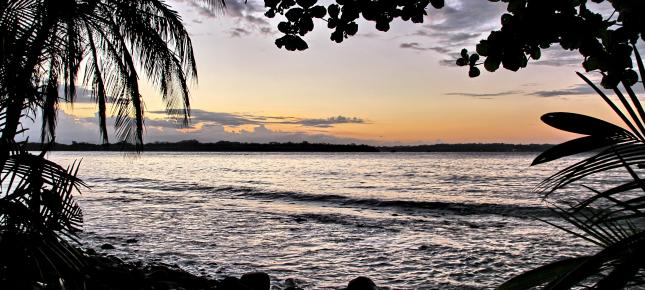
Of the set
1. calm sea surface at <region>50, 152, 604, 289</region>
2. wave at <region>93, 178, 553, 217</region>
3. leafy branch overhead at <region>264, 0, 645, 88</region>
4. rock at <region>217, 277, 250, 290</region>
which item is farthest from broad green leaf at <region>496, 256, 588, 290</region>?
wave at <region>93, 178, 553, 217</region>

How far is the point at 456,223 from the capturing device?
14.1 meters

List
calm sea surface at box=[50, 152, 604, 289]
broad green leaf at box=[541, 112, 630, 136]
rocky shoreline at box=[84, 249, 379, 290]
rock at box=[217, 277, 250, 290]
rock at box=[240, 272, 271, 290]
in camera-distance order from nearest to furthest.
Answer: broad green leaf at box=[541, 112, 630, 136]
rocky shoreline at box=[84, 249, 379, 290]
rock at box=[217, 277, 250, 290]
rock at box=[240, 272, 271, 290]
calm sea surface at box=[50, 152, 604, 289]

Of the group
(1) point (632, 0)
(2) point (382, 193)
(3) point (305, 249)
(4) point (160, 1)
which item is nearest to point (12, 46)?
(1) point (632, 0)

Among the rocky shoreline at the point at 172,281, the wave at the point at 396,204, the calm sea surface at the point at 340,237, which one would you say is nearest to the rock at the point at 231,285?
the rocky shoreline at the point at 172,281

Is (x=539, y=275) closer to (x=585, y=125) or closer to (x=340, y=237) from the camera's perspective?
→ (x=585, y=125)

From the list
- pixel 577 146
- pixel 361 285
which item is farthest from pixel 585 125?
pixel 361 285

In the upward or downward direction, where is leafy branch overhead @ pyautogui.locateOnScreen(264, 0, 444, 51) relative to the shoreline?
upward

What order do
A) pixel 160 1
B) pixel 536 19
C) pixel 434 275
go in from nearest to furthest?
pixel 536 19 < pixel 434 275 < pixel 160 1

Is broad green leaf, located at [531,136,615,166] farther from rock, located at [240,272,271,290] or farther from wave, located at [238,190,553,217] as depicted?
wave, located at [238,190,553,217]

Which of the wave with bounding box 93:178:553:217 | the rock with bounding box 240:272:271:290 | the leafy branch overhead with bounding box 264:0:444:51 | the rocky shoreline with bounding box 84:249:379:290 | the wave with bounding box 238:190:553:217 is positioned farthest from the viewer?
the wave with bounding box 93:178:553:217

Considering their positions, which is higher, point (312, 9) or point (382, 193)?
point (312, 9)

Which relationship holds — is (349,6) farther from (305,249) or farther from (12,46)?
(305,249)

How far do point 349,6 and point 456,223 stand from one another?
12.8 m

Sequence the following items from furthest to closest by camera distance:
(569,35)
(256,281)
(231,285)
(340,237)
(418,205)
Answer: (418,205)
(340,237)
(256,281)
(231,285)
(569,35)
